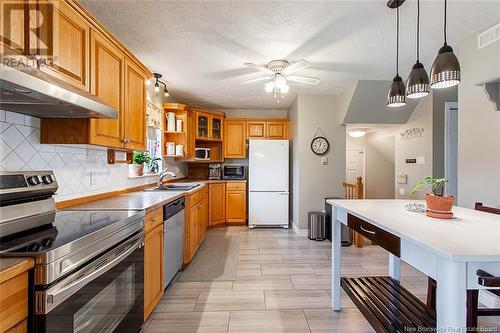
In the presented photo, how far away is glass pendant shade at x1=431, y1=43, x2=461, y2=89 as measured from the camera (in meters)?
1.40

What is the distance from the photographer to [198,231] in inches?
139

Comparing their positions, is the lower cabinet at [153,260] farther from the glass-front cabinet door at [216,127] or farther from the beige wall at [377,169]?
the beige wall at [377,169]

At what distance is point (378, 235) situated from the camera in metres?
1.47

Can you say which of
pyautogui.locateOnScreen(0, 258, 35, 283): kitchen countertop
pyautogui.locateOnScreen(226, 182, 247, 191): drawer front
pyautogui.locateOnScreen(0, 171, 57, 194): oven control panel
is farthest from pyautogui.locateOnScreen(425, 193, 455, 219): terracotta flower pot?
pyautogui.locateOnScreen(226, 182, 247, 191): drawer front

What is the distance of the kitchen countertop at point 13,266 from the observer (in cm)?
80

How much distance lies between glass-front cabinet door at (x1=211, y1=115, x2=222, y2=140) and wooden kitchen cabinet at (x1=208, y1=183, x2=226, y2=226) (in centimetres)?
98

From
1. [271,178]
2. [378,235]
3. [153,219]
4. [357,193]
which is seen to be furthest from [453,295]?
[271,178]

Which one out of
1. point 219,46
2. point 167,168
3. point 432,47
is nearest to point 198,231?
point 167,168

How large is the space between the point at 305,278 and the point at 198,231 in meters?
1.57

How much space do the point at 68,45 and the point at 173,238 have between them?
68.7 inches

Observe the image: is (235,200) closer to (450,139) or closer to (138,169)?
(138,169)

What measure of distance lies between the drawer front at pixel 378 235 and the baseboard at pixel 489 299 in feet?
4.96

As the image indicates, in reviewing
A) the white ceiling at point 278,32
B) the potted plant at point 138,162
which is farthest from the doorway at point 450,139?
the potted plant at point 138,162

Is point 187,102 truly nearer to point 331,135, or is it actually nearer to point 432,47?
point 331,135
